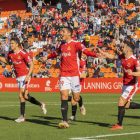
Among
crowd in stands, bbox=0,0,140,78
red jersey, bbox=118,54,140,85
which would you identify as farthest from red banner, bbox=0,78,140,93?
red jersey, bbox=118,54,140,85

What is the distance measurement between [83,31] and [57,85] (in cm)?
656

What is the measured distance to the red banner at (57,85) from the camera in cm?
2609

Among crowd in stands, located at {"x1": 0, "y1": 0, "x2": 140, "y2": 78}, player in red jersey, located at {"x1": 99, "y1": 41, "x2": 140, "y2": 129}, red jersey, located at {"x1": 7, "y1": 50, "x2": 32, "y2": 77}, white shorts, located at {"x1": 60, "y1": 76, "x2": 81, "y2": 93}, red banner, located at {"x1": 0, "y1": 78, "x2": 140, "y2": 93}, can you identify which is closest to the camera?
player in red jersey, located at {"x1": 99, "y1": 41, "x2": 140, "y2": 129}

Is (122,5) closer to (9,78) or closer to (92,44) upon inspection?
(92,44)

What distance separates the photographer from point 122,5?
32188 millimetres

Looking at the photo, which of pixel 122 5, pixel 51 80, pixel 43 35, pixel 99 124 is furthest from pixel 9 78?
pixel 99 124

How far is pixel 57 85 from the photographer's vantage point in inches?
1064

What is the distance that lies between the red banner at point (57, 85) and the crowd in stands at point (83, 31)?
923 millimetres

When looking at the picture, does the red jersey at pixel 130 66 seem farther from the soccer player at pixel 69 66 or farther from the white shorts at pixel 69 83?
the white shorts at pixel 69 83

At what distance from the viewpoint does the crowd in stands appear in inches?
1090

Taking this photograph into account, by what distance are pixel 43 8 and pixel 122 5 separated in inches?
439

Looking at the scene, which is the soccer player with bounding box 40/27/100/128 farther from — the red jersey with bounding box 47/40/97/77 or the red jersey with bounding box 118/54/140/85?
the red jersey with bounding box 118/54/140/85

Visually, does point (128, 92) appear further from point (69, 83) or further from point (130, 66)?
point (69, 83)

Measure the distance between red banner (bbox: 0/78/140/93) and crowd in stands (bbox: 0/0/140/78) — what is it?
923 mm
